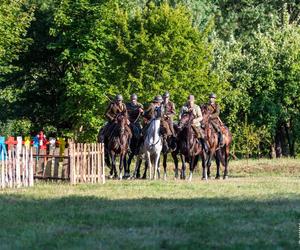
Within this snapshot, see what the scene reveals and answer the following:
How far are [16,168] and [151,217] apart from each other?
8351 mm

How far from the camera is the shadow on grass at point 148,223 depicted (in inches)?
500

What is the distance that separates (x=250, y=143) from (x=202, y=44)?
6.69m

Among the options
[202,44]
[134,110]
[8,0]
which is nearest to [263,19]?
[202,44]

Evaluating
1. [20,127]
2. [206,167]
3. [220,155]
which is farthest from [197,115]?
[20,127]

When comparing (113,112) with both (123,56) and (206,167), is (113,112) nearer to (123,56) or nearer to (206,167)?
(206,167)

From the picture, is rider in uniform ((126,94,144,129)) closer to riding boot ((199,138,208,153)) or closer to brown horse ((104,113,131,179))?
brown horse ((104,113,131,179))

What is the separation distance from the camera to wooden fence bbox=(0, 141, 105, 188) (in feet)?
74.9

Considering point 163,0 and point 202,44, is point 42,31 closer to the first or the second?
point 163,0

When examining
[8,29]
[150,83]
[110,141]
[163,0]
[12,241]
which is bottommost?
[12,241]

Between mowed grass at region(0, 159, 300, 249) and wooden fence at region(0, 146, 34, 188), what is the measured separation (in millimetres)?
882

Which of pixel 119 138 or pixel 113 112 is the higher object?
pixel 113 112

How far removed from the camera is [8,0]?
48.3 m

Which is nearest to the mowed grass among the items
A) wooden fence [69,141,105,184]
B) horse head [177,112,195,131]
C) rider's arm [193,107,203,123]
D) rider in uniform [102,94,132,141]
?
wooden fence [69,141,105,184]

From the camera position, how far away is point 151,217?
15430 millimetres
